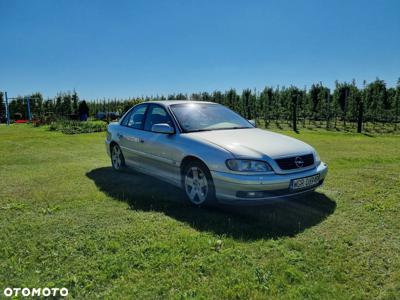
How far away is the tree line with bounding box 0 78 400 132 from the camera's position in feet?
77.6

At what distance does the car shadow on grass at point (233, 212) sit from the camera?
3.79 meters

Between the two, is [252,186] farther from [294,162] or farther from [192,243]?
[192,243]

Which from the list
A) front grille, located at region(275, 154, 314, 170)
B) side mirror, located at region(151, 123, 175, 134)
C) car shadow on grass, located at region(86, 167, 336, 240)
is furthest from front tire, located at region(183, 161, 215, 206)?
front grille, located at region(275, 154, 314, 170)

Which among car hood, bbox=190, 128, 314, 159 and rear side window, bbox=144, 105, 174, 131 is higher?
rear side window, bbox=144, 105, 174, 131

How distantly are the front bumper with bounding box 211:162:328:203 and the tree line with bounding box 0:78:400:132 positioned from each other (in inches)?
631

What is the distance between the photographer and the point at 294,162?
4.24 m

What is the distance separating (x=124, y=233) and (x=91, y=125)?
16062 millimetres

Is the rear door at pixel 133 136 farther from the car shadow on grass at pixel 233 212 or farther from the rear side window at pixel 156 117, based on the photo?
the car shadow on grass at pixel 233 212

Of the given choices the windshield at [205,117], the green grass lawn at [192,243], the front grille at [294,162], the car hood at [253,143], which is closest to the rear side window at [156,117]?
the windshield at [205,117]

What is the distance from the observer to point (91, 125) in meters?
18.6

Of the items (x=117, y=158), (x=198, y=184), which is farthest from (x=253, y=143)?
(x=117, y=158)

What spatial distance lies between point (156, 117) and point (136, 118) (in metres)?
0.76

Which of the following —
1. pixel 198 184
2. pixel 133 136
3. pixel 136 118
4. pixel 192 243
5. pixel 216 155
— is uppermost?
pixel 136 118

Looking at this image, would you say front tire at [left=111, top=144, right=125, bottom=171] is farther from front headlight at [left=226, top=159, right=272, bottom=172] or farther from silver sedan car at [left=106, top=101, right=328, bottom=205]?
front headlight at [left=226, top=159, right=272, bottom=172]
